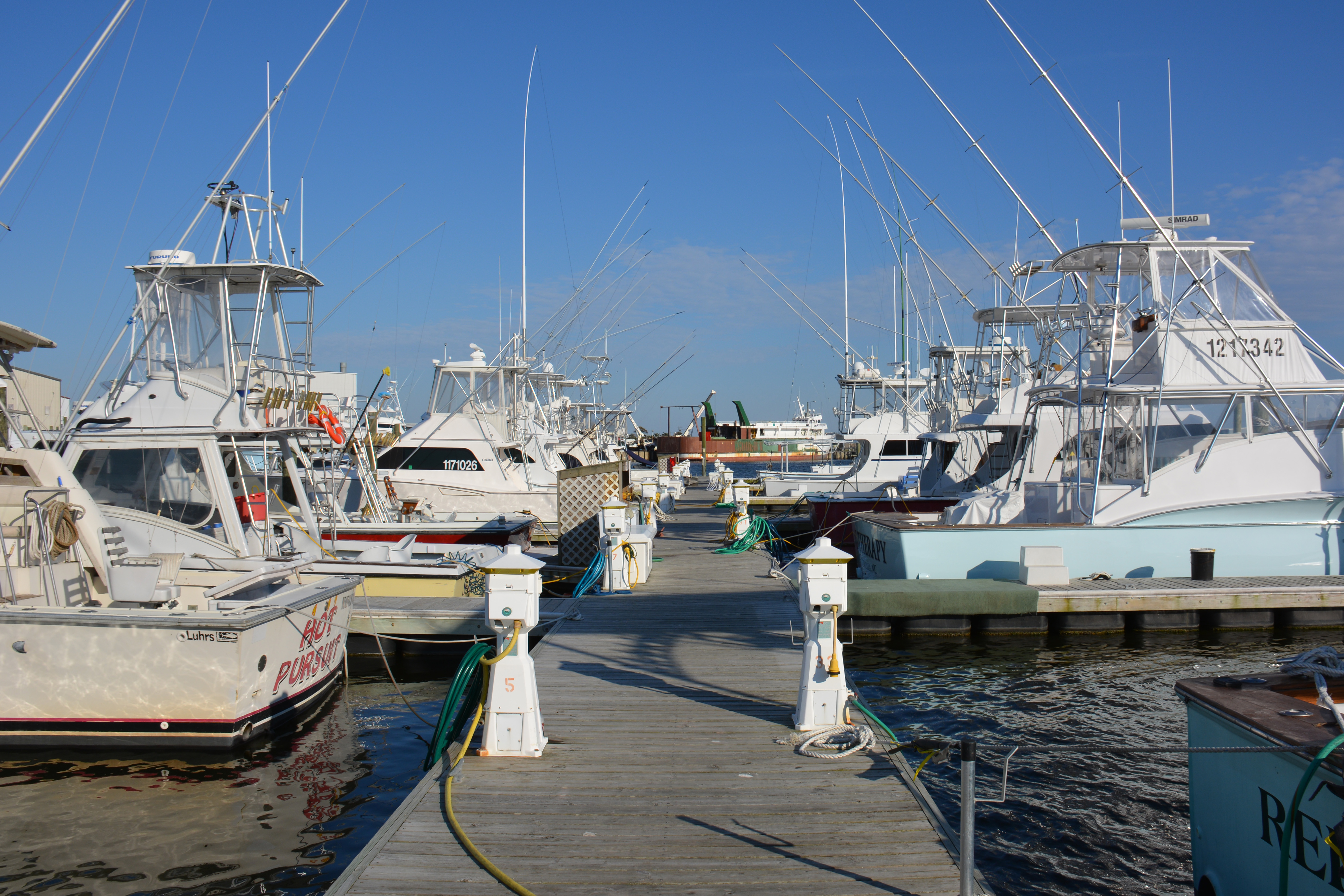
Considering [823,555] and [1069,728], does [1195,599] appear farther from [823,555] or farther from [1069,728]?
[823,555]

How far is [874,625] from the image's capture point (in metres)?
11.9

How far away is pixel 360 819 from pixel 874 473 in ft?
72.3

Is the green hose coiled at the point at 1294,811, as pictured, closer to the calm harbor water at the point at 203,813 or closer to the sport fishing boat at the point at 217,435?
the calm harbor water at the point at 203,813

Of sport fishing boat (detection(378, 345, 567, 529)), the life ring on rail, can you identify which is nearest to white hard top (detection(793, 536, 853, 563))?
the life ring on rail

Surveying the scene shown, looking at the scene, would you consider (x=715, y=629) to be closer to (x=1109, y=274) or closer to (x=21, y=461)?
(x=21, y=461)

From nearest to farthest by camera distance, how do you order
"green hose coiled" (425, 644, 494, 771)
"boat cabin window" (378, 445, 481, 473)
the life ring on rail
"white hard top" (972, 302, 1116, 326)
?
"green hose coiled" (425, 644, 494, 771), the life ring on rail, "white hard top" (972, 302, 1116, 326), "boat cabin window" (378, 445, 481, 473)

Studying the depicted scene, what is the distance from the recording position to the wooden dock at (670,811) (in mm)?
4012

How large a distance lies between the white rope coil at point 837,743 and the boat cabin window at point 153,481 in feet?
25.4

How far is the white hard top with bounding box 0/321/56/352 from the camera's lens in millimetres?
9195

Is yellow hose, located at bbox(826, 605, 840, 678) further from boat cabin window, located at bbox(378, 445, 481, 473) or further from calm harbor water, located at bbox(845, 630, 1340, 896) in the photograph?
boat cabin window, located at bbox(378, 445, 481, 473)

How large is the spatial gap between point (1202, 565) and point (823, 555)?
8729 millimetres

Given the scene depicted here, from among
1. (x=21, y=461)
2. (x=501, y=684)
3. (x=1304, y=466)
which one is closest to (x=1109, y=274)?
(x=1304, y=466)

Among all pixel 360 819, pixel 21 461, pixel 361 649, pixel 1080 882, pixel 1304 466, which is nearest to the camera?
pixel 1080 882

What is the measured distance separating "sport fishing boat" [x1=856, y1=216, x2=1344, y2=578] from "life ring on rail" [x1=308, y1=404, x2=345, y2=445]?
8754 millimetres
